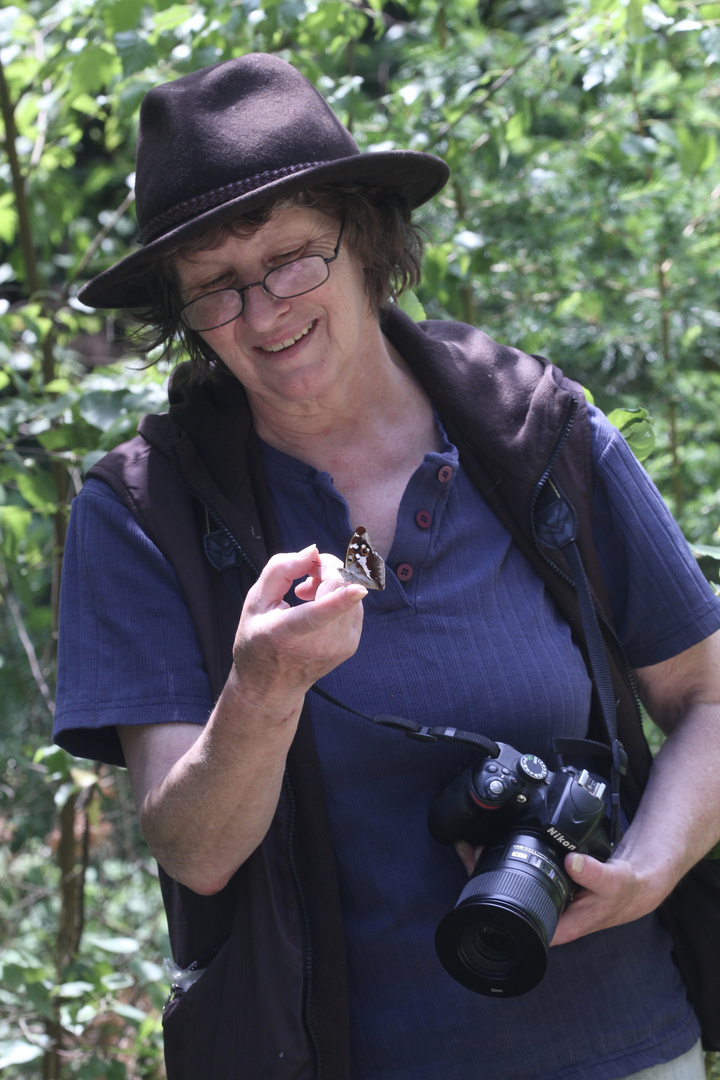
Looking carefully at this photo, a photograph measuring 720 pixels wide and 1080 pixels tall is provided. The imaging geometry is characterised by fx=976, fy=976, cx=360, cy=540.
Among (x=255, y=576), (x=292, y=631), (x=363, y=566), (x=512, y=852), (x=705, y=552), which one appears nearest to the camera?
(x=292, y=631)

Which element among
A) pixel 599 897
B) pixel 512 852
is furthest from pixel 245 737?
pixel 599 897

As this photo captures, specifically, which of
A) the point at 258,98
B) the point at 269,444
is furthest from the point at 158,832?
the point at 258,98

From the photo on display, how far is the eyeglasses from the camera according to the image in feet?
4.50

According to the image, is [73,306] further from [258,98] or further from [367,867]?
[367,867]

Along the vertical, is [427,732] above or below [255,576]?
below

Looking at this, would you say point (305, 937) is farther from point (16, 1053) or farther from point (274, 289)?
point (16, 1053)

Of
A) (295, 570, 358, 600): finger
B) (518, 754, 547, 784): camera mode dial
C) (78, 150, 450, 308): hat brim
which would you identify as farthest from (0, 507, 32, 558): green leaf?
(518, 754, 547, 784): camera mode dial

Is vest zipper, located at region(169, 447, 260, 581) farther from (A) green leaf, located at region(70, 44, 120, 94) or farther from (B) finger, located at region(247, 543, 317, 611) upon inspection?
(A) green leaf, located at region(70, 44, 120, 94)

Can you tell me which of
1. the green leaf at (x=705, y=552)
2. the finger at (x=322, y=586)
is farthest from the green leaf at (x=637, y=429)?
the finger at (x=322, y=586)

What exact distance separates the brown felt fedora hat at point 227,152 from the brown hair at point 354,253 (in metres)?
0.05

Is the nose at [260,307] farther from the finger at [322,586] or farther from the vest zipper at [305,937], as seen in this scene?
the vest zipper at [305,937]

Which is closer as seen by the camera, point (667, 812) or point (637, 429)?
point (667, 812)

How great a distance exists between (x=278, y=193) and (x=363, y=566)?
0.53 metres

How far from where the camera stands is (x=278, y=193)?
1.29 m
